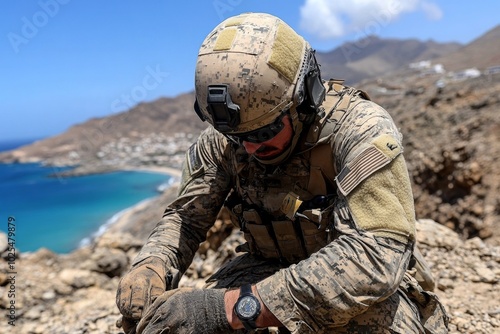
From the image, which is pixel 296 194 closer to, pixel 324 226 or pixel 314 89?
pixel 324 226

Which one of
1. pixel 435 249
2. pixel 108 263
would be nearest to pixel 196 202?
pixel 435 249

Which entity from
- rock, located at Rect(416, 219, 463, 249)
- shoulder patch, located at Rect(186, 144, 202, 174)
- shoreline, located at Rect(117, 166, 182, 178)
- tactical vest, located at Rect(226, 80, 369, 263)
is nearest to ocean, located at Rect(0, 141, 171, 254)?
shoreline, located at Rect(117, 166, 182, 178)

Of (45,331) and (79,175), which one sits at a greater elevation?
(79,175)

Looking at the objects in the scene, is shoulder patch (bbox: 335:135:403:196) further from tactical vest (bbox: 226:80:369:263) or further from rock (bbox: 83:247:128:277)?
rock (bbox: 83:247:128:277)

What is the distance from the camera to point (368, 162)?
1971mm

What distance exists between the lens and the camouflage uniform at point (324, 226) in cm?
192

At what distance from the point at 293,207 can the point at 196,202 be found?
67cm

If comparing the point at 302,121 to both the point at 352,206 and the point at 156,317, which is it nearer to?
the point at 352,206

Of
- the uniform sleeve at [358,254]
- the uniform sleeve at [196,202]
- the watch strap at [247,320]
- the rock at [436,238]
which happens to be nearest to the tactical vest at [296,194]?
the uniform sleeve at [196,202]

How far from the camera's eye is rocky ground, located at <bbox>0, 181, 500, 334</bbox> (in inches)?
149

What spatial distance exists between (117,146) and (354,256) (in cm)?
9923

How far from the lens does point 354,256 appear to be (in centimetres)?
191

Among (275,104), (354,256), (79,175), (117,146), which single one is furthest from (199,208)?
(117,146)

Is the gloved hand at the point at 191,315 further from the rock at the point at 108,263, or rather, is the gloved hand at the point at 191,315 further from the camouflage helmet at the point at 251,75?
the rock at the point at 108,263
